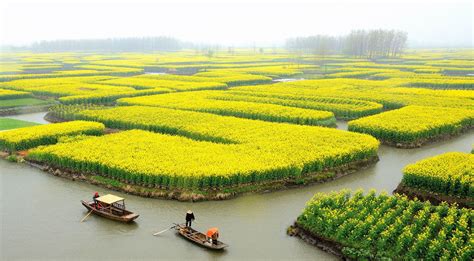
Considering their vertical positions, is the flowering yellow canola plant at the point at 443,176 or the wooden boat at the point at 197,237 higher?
the flowering yellow canola plant at the point at 443,176

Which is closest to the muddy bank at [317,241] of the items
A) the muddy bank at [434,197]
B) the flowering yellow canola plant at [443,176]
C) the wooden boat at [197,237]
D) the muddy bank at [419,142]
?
the wooden boat at [197,237]

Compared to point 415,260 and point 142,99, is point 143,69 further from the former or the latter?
point 415,260

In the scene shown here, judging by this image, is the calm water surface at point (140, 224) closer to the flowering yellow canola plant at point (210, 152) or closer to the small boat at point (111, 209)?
the small boat at point (111, 209)

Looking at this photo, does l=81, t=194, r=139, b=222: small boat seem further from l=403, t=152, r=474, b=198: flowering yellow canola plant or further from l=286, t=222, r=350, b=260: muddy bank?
l=403, t=152, r=474, b=198: flowering yellow canola plant

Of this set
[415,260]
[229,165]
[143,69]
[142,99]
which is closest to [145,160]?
[229,165]

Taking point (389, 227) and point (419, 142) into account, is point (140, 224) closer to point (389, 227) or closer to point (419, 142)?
point (389, 227)

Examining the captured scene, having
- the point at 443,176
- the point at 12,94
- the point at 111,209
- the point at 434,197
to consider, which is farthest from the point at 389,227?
the point at 12,94
